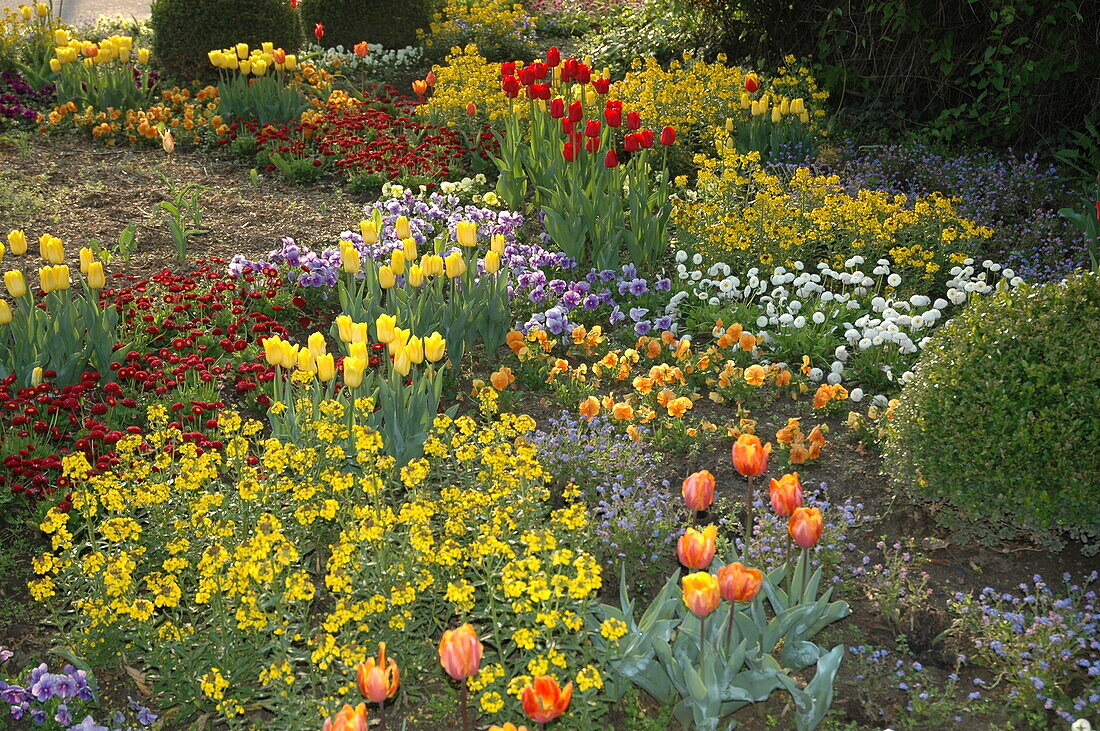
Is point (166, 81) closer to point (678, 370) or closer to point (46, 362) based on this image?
point (46, 362)

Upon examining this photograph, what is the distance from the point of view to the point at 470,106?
7.14 m

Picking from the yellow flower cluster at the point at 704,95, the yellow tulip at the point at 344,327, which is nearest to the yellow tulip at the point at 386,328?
Answer: the yellow tulip at the point at 344,327

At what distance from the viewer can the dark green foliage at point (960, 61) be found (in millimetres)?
7133

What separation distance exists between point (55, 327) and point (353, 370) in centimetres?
156

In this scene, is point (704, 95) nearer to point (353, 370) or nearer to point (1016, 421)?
point (1016, 421)

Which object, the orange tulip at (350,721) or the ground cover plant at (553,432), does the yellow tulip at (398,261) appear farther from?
the orange tulip at (350,721)

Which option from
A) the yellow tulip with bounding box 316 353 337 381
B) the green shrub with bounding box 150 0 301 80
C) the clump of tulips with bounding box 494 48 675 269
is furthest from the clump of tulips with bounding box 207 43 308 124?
the yellow tulip with bounding box 316 353 337 381

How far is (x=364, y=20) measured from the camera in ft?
33.7

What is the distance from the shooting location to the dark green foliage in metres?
7.13

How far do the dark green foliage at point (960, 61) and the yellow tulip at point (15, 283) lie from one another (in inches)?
227

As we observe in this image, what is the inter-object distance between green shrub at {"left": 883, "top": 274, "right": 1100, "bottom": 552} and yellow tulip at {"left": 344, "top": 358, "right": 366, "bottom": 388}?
1.88 meters

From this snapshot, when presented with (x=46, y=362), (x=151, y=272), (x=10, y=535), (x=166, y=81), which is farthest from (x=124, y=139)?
(x=10, y=535)

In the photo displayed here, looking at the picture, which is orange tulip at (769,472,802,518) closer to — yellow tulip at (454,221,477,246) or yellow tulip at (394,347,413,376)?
yellow tulip at (394,347,413,376)

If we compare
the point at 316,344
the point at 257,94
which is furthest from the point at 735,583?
the point at 257,94
